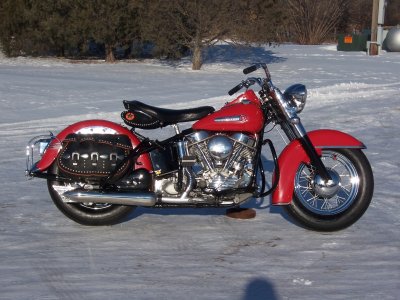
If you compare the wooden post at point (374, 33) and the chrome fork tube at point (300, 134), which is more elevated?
the chrome fork tube at point (300, 134)

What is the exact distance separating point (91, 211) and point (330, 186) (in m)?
1.97

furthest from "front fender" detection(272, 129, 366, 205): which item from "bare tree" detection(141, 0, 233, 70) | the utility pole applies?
the utility pole

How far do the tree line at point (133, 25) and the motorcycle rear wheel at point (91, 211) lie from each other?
17.9 metres

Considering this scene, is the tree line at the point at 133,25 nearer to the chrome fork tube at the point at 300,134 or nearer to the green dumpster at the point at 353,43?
the green dumpster at the point at 353,43

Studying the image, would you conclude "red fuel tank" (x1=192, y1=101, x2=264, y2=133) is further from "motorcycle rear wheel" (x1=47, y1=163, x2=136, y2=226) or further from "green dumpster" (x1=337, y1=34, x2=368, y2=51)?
"green dumpster" (x1=337, y1=34, x2=368, y2=51)

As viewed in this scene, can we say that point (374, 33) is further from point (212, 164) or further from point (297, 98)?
point (212, 164)

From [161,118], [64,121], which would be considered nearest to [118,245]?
[161,118]

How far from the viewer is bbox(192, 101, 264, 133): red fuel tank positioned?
5.57m

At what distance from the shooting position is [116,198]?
561cm

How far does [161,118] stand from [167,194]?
0.61m

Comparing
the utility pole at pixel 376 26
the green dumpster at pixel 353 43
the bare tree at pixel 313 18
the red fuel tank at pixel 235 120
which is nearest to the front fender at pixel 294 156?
the red fuel tank at pixel 235 120

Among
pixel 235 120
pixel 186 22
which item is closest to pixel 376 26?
pixel 186 22

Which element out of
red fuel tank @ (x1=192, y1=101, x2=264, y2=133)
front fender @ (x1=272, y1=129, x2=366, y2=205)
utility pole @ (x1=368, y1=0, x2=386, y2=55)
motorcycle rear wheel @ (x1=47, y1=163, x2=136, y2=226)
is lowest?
utility pole @ (x1=368, y1=0, x2=386, y2=55)

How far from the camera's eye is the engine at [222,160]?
564 centimetres
